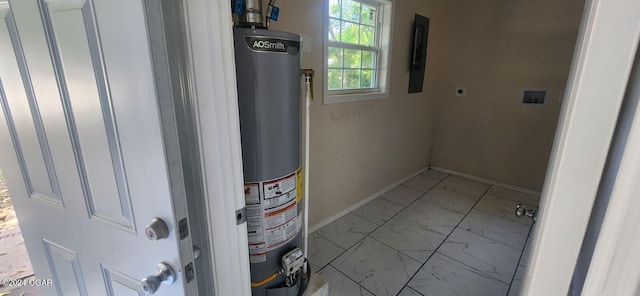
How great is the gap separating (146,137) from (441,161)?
12.2 ft

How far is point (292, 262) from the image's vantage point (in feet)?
4.29

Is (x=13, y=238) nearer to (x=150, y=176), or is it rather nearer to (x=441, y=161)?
(x=150, y=176)

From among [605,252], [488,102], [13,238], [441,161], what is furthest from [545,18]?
[13,238]

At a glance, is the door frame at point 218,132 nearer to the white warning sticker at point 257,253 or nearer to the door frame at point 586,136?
the white warning sticker at point 257,253

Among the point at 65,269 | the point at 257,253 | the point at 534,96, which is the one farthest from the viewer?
the point at 534,96

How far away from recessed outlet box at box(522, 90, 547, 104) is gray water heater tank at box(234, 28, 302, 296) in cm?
289

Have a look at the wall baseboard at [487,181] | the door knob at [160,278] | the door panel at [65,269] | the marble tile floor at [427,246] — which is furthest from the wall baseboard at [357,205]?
the door knob at [160,278]

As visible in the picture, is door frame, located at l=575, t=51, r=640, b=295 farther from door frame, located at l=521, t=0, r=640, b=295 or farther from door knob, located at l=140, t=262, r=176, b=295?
door knob, located at l=140, t=262, r=176, b=295

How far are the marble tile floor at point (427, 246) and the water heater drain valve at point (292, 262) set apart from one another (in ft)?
1.56

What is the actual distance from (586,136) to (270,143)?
3.17ft

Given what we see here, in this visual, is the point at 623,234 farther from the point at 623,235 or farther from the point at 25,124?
the point at 25,124

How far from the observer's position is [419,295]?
1.63 metres

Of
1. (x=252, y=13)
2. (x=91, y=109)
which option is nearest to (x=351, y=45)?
(x=252, y=13)

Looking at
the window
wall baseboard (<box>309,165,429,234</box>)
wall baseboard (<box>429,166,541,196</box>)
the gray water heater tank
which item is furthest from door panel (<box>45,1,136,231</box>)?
wall baseboard (<box>429,166,541,196</box>)
